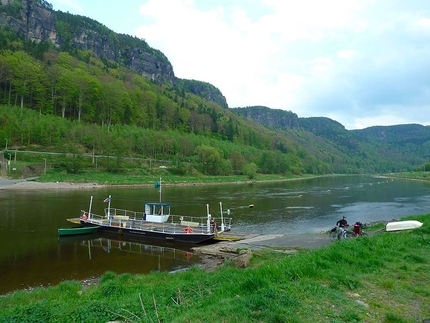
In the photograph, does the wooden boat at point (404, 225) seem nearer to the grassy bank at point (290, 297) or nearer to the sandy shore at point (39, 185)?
the grassy bank at point (290, 297)

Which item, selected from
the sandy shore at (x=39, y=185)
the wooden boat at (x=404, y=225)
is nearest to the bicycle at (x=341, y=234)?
the wooden boat at (x=404, y=225)

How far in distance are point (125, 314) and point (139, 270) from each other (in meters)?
12.5

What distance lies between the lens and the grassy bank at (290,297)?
7.22m

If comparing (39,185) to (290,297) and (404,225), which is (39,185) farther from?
(290,297)

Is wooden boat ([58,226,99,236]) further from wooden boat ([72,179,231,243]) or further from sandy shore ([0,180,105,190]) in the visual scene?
sandy shore ([0,180,105,190])

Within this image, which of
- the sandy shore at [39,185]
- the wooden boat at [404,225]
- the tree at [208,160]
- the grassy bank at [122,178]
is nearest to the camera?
the wooden boat at [404,225]

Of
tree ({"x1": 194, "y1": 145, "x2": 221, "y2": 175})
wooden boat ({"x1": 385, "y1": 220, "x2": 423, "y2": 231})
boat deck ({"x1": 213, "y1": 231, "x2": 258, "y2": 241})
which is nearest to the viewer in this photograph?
wooden boat ({"x1": 385, "y1": 220, "x2": 423, "y2": 231})

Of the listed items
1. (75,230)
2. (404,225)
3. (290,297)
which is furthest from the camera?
(75,230)

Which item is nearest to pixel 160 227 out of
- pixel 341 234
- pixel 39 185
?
pixel 341 234

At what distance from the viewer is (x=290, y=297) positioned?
7.83 metres

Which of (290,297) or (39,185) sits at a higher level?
(39,185)

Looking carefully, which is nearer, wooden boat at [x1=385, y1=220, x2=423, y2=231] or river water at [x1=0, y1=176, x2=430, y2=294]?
river water at [x1=0, y1=176, x2=430, y2=294]

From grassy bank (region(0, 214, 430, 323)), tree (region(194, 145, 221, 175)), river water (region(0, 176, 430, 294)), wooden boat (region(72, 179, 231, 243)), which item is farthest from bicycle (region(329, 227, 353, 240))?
tree (region(194, 145, 221, 175))

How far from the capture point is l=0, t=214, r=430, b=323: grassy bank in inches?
284
